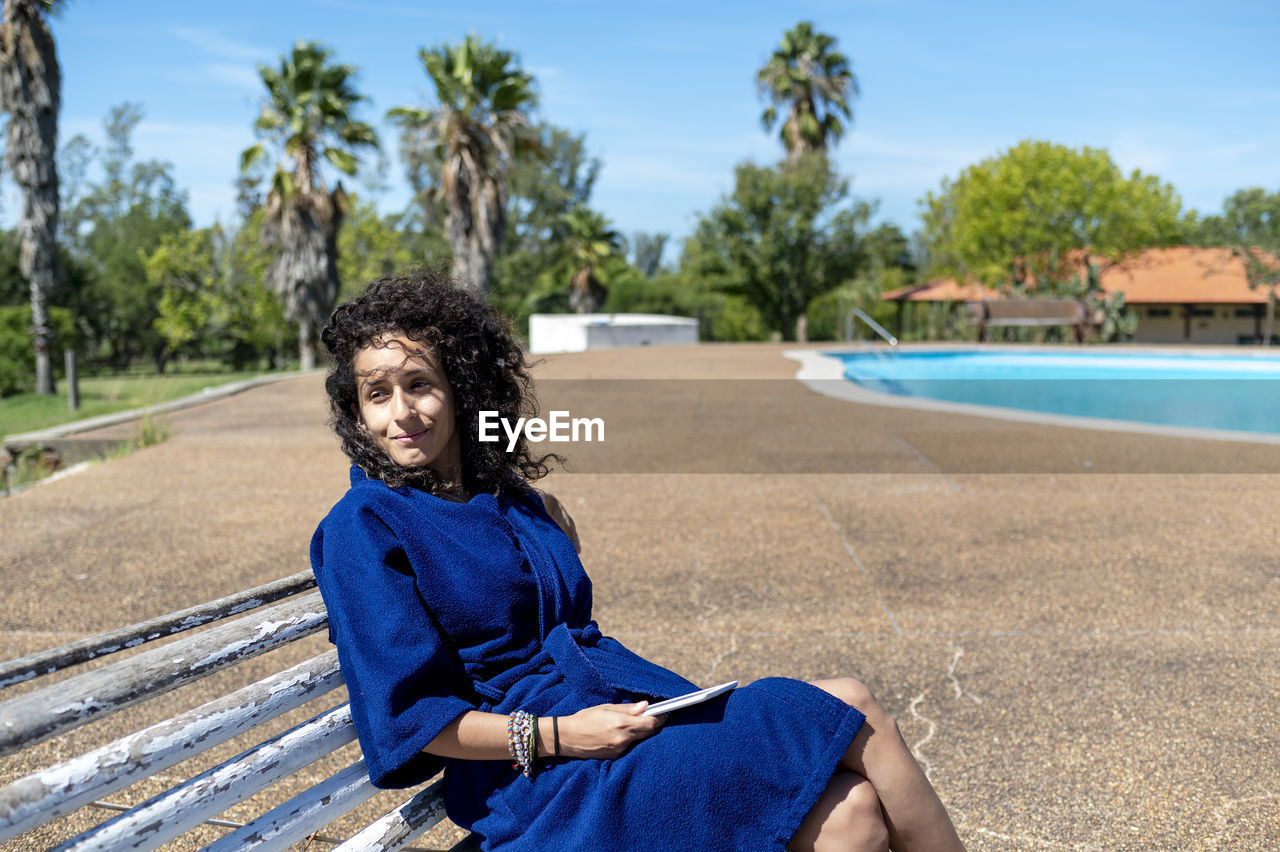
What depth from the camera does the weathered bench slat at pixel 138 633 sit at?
1.49 metres

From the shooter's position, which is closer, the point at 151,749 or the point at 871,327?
Result: the point at 151,749

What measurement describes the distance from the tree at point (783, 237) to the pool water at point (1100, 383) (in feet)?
41.8

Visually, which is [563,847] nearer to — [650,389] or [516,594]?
[516,594]

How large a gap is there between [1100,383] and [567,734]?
1694 centimetres

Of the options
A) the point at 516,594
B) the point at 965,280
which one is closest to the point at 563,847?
the point at 516,594

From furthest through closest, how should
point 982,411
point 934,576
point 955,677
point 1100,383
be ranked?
point 1100,383 < point 982,411 < point 934,576 < point 955,677

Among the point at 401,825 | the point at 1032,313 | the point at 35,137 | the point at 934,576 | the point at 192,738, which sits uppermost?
the point at 35,137

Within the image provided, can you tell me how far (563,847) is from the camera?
1596 millimetres

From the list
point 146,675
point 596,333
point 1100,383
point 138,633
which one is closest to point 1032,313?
point 1100,383

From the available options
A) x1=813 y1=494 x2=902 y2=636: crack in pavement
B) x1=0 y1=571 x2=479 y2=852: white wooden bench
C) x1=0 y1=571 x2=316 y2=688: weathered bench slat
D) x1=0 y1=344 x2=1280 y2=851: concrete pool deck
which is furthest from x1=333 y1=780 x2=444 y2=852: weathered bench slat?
x1=813 y1=494 x2=902 y2=636: crack in pavement

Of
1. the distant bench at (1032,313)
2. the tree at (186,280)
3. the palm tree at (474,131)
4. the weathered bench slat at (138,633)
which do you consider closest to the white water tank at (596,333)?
the palm tree at (474,131)

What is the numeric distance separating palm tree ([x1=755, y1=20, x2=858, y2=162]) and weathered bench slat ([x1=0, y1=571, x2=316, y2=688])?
36.2 meters

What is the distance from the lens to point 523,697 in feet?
5.78

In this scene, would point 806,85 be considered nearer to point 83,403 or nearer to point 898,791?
point 83,403
